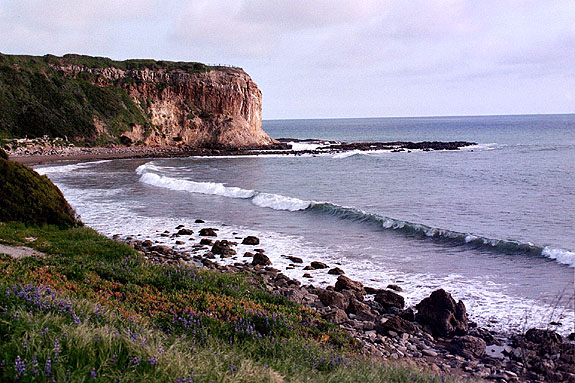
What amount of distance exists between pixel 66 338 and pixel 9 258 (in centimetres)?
559

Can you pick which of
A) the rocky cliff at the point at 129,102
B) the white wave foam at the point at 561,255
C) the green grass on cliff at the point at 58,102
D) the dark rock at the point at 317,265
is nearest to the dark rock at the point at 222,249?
the dark rock at the point at 317,265

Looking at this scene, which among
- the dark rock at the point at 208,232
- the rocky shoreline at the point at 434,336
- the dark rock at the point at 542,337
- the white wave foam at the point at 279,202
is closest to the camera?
the rocky shoreline at the point at 434,336

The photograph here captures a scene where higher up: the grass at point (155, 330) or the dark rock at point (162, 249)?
the grass at point (155, 330)

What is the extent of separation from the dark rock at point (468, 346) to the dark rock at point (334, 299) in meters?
2.36

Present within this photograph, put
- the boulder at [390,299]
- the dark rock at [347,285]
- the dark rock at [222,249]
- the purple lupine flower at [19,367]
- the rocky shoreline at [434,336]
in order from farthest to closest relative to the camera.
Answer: the dark rock at [222,249]
the dark rock at [347,285]
the boulder at [390,299]
the rocky shoreline at [434,336]
the purple lupine flower at [19,367]

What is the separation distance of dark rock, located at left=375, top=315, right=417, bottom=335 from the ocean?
1.64 meters

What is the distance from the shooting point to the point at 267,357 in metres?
5.76

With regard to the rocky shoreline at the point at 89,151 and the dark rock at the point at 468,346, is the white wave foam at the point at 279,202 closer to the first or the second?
the dark rock at the point at 468,346

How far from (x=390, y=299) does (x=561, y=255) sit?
22.6 ft

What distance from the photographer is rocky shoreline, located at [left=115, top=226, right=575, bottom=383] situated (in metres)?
7.84

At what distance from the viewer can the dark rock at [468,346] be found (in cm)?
864

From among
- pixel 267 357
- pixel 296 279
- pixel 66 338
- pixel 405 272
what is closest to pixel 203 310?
pixel 267 357

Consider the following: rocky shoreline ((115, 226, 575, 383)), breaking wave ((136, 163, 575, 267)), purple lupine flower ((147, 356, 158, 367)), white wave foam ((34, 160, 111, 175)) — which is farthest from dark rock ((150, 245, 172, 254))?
white wave foam ((34, 160, 111, 175))

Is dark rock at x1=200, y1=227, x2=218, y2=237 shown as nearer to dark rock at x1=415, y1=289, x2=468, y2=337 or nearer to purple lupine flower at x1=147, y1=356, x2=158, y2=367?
dark rock at x1=415, y1=289, x2=468, y2=337
